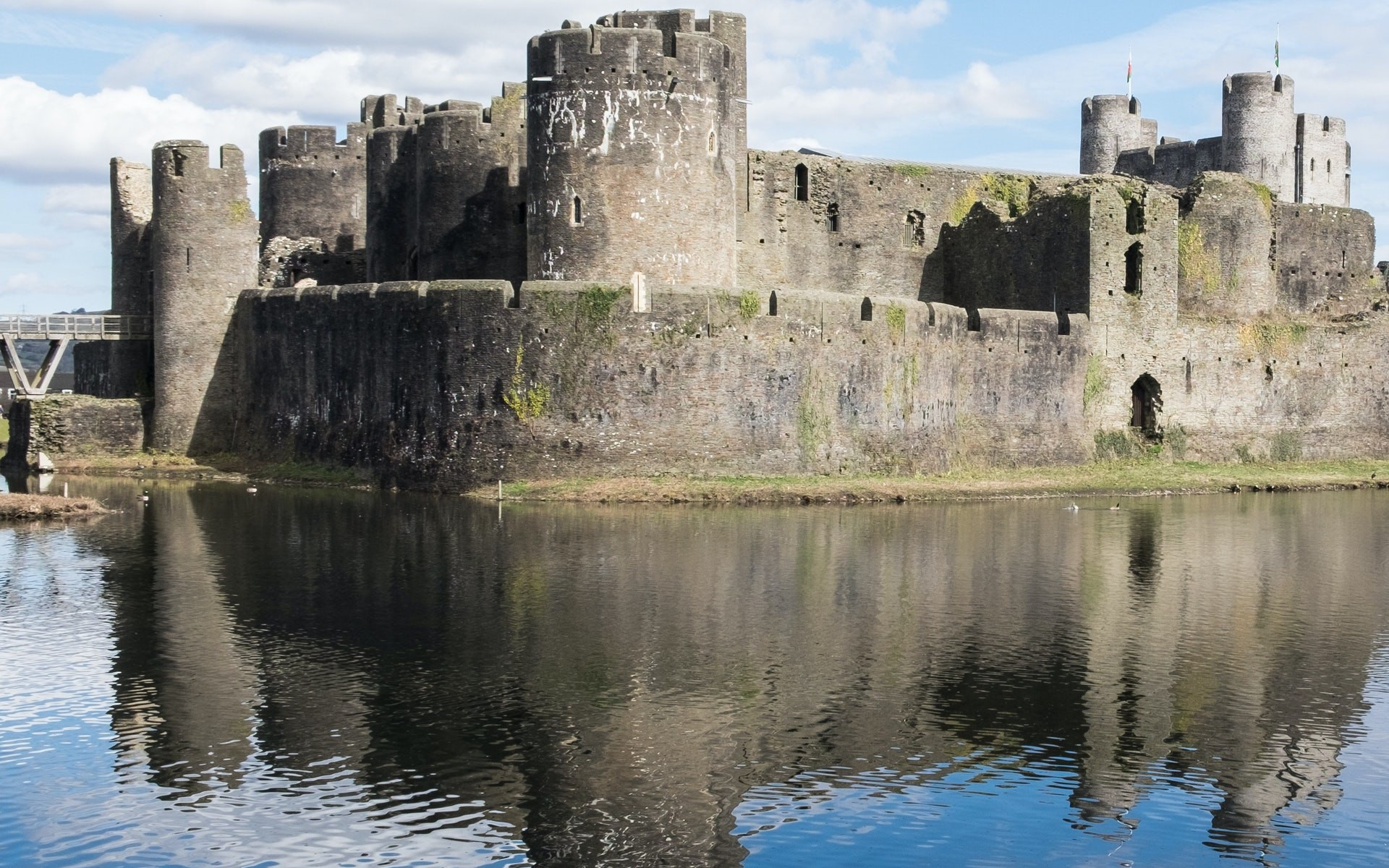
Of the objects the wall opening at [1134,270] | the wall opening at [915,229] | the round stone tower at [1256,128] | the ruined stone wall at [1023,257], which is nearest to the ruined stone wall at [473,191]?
the wall opening at [915,229]

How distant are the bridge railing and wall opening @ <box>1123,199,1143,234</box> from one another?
21.4 metres

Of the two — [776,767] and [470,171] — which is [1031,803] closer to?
[776,767]

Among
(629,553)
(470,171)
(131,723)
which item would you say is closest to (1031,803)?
(131,723)

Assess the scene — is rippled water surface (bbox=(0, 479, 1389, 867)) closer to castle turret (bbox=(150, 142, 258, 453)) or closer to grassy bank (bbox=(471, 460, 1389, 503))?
grassy bank (bbox=(471, 460, 1389, 503))

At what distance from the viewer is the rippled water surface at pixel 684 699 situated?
12633mm

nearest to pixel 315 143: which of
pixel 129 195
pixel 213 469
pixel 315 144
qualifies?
pixel 315 144

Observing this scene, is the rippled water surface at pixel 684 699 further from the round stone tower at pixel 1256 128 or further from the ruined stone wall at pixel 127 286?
the round stone tower at pixel 1256 128

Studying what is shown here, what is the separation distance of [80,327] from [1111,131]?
1232 inches

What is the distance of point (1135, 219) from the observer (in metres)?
38.0

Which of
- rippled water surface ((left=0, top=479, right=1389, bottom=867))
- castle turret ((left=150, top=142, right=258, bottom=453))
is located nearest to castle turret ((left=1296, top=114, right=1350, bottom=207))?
rippled water surface ((left=0, top=479, right=1389, bottom=867))

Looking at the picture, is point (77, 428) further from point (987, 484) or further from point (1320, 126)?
point (1320, 126)

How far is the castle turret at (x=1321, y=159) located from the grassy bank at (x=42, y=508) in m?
37.8

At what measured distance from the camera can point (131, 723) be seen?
15.1 metres

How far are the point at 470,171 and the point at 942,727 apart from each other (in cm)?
2422
